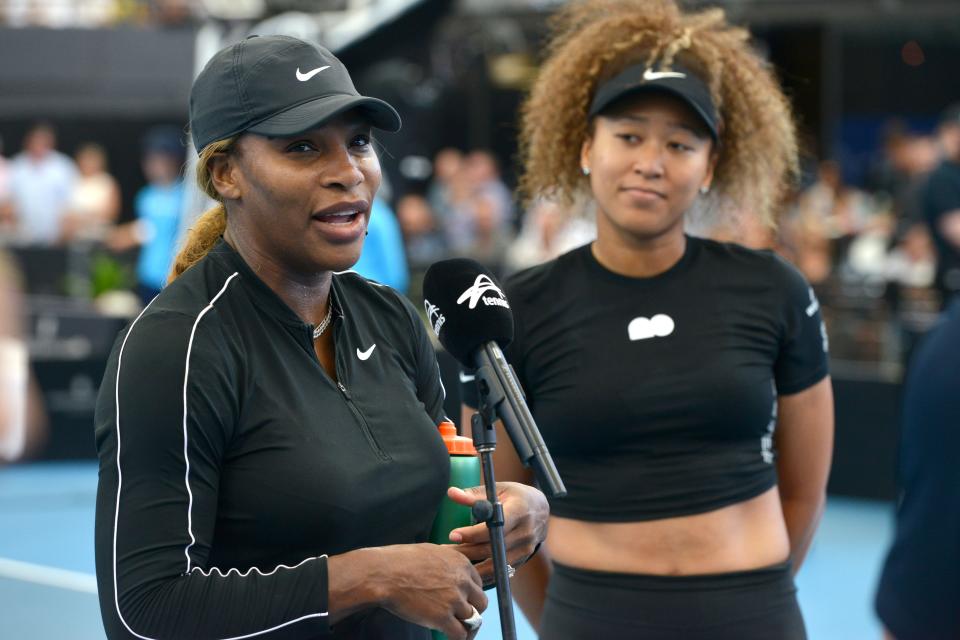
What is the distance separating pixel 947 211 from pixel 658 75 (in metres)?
5.17

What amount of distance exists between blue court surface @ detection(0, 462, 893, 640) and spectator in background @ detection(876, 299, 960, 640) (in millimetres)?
3302

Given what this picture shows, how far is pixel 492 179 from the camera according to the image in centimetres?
1259

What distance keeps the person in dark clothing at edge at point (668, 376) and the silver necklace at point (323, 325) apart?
0.67 metres

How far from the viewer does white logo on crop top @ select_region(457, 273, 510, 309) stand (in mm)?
1864

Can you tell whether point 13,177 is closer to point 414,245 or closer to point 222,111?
point 414,245

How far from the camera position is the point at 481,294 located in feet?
6.15

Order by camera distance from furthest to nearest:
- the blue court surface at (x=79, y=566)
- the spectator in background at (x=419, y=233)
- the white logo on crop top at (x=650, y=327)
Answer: the spectator in background at (x=419, y=233) → the blue court surface at (x=79, y=566) → the white logo on crop top at (x=650, y=327)

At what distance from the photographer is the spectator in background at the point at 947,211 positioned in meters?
7.24

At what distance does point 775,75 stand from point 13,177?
1181cm

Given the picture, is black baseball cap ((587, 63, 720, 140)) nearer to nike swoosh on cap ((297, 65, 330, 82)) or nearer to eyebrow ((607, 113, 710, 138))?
eyebrow ((607, 113, 710, 138))

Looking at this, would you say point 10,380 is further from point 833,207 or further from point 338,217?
point 833,207


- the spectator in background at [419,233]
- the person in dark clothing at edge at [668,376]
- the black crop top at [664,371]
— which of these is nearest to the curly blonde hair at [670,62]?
the person in dark clothing at edge at [668,376]

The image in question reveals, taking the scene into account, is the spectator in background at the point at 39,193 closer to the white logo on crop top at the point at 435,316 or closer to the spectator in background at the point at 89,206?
the spectator in background at the point at 89,206

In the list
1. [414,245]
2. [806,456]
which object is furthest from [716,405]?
[414,245]
